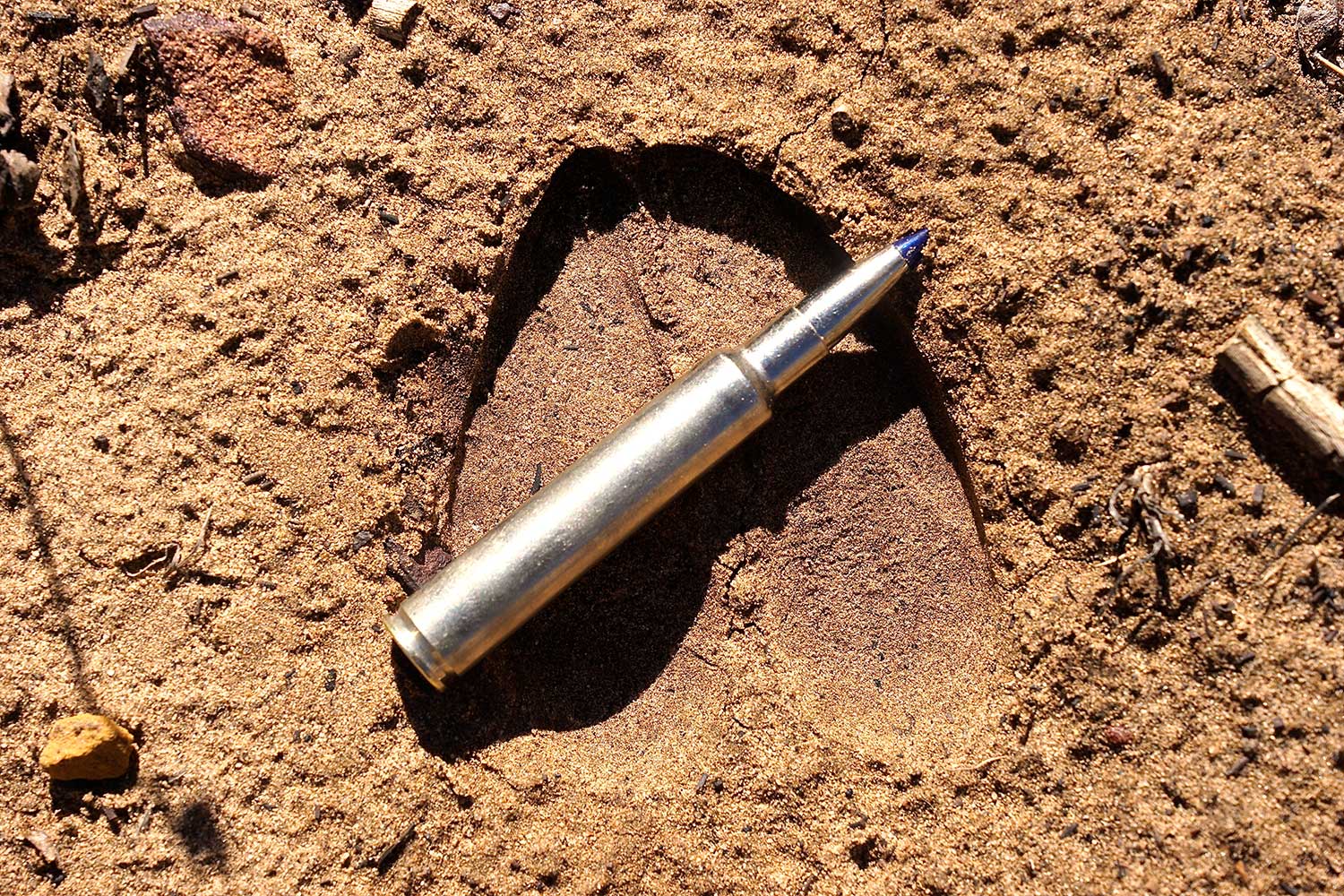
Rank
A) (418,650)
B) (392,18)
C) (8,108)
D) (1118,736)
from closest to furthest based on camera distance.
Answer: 1. (418,650)
2. (1118,736)
3. (8,108)
4. (392,18)

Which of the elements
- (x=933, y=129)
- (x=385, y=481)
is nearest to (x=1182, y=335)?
(x=933, y=129)

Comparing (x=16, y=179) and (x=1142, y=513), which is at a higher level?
(x=1142, y=513)

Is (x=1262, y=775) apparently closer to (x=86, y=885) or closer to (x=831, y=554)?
(x=831, y=554)

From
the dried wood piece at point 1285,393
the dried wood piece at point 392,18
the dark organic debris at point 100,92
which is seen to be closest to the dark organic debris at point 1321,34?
the dried wood piece at point 1285,393

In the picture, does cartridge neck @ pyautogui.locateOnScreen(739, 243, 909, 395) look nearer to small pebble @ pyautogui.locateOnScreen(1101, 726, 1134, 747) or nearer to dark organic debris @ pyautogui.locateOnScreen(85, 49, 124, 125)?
small pebble @ pyautogui.locateOnScreen(1101, 726, 1134, 747)

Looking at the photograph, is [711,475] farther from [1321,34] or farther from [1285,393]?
[1321,34]

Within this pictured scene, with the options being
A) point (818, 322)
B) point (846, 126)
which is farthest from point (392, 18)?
point (818, 322)

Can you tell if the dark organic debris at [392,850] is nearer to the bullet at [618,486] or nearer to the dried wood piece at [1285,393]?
the bullet at [618,486]
